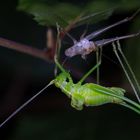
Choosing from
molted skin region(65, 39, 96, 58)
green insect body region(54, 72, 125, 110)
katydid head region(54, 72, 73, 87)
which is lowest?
green insect body region(54, 72, 125, 110)

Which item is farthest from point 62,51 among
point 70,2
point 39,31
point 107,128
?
point 107,128

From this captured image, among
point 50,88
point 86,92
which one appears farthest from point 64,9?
point 50,88

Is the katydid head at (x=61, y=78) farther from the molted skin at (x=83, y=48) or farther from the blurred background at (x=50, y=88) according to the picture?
the blurred background at (x=50, y=88)

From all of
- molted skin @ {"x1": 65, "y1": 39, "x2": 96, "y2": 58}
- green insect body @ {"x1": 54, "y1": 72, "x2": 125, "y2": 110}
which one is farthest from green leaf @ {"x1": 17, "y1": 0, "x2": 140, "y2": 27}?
green insect body @ {"x1": 54, "y1": 72, "x2": 125, "y2": 110}

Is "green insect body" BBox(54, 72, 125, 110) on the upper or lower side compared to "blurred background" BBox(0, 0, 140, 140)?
lower

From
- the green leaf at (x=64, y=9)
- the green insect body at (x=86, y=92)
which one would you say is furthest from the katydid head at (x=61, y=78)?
the green leaf at (x=64, y=9)

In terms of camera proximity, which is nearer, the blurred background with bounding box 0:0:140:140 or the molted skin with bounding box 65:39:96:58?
the molted skin with bounding box 65:39:96:58

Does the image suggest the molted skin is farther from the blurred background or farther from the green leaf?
the blurred background

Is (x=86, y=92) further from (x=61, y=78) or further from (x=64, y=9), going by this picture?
(x=64, y=9)

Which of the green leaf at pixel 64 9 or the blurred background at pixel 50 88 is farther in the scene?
the blurred background at pixel 50 88
